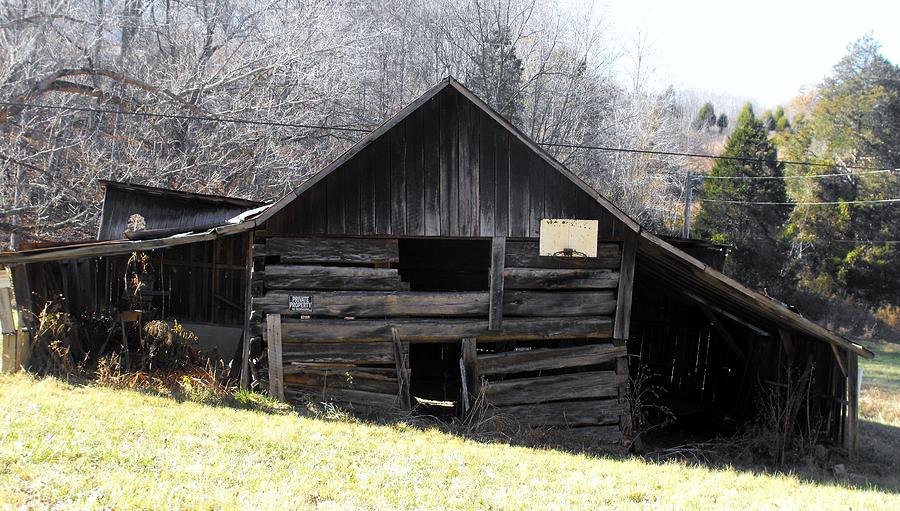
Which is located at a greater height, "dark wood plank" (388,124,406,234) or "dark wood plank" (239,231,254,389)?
"dark wood plank" (388,124,406,234)

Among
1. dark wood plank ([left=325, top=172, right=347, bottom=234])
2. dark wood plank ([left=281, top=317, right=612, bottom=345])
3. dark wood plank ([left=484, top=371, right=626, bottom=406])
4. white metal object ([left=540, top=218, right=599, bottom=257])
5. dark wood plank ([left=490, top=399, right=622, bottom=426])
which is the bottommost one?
dark wood plank ([left=490, top=399, right=622, bottom=426])

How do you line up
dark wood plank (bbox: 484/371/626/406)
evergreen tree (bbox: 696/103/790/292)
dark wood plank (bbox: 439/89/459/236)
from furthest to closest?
evergreen tree (bbox: 696/103/790/292) → dark wood plank (bbox: 484/371/626/406) → dark wood plank (bbox: 439/89/459/236)

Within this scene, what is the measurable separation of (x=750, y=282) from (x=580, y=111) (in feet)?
36.1

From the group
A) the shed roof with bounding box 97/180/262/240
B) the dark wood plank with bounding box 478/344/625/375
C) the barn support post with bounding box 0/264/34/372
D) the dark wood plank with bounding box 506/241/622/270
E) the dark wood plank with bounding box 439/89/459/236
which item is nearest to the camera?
the barn support post with bounding box 0/264/34/372

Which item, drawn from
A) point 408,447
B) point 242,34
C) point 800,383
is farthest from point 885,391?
point 242,34

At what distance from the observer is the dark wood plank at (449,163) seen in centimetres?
1048

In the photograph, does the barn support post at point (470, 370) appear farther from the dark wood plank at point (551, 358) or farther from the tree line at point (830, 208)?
the tree line at point (830, 208)

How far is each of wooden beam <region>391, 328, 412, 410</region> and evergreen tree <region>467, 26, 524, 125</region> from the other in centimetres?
2281

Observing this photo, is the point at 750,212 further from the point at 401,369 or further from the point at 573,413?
the point at 401,369

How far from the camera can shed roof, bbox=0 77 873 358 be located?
31.9 feet

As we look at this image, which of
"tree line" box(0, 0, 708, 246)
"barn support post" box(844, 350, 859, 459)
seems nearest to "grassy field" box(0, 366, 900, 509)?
"barn support post" box(844, 350, 859, 459)

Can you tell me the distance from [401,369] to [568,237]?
2.98 meters

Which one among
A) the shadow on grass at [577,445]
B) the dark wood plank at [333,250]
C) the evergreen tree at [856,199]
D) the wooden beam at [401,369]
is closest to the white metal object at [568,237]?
the dark wood plank at [333,250]

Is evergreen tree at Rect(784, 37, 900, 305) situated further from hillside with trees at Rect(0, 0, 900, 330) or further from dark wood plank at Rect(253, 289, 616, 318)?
dark wood plank at Rect(253, 289, 616, 318)
